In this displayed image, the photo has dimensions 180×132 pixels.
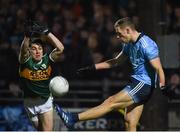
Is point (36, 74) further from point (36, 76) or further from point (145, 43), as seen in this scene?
point (145, 43)

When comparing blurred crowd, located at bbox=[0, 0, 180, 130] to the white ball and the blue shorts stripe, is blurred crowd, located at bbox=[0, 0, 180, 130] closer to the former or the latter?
the blue shorts stripe

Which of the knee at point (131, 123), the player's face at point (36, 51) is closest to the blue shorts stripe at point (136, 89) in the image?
the knee at point (131, 123)

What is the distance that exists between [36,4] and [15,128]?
11.9ft

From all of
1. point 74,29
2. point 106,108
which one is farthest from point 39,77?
point 74,29

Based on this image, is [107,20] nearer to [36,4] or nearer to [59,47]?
[36,4]

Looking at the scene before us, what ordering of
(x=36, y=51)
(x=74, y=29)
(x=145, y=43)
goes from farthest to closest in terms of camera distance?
(x=74, y=29)
(x=36, y=51)
(x=145, y=43)

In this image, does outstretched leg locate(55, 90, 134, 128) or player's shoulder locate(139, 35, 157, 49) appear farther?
outstretched leg locate(55, 90, 134, 128)

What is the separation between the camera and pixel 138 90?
40.4 ft

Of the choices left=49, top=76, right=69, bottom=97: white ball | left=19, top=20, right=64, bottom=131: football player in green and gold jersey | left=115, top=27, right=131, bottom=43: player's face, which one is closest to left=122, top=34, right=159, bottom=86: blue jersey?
left=115, top=27, right=131, bottom=43: player's face

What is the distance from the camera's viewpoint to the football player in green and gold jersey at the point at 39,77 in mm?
12820

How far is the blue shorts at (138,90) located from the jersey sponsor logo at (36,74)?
1368 mm

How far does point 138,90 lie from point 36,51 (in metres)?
1.70

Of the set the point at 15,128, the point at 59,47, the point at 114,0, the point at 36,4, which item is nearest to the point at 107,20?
the point at 114,0

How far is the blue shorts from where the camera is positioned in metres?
12.3
